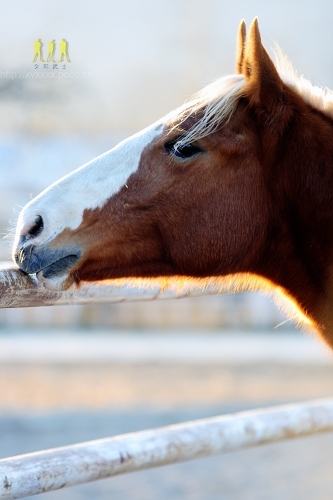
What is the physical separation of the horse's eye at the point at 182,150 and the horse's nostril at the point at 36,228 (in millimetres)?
428

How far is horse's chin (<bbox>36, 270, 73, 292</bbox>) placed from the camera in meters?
1.88

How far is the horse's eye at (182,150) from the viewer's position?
2.06 metres

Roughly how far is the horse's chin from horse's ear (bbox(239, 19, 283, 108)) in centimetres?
74

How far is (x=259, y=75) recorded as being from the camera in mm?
1999

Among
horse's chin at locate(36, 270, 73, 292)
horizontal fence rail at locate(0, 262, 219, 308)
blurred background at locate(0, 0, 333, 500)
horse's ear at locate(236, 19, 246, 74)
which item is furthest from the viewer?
blurred background at locate(0, 0, 333, 500)

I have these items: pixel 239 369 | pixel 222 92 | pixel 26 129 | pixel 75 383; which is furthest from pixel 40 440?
pixel 26 129

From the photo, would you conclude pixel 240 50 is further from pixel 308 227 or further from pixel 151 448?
pixel 151 448

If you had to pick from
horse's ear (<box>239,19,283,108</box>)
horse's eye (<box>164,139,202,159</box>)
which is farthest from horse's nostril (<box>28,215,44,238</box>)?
horse's ear (<box>239,19,283,108</box>)

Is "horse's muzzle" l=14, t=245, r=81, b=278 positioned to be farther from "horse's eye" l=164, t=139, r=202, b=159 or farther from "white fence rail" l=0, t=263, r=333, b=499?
"horse's eye" l=164, t=139, r=202, b=159

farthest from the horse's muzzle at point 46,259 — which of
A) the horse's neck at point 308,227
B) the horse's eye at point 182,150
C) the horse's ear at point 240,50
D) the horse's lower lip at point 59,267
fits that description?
the horse's ear at point 240,50

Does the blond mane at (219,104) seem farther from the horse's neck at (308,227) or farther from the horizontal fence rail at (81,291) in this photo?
the horizontal fence rail at (81,291)

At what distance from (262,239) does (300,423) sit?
753 millimetres

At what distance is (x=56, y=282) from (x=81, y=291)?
0.09 meters

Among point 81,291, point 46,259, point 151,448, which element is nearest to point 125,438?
point 151,448
